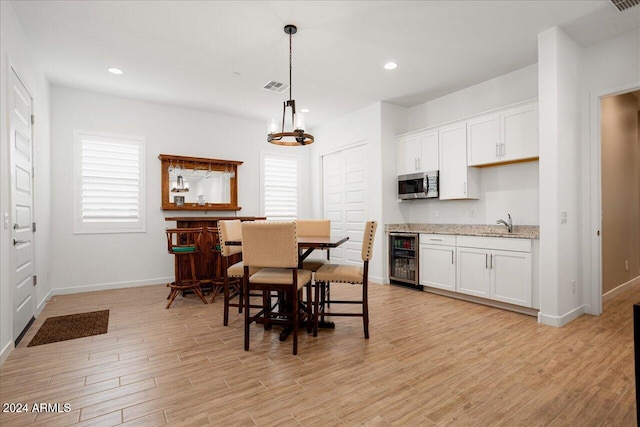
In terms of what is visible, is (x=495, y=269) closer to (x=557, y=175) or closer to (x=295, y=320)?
(x=557, y=175)

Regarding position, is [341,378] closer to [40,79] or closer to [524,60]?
[524,60]

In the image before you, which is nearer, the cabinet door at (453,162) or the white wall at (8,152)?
the white wall at (8,152)

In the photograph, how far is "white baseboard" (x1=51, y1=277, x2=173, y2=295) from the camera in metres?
4.72

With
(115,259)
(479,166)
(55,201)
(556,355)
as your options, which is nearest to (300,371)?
(556,355)

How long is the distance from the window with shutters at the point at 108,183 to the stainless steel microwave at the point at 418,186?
4266 millimetres

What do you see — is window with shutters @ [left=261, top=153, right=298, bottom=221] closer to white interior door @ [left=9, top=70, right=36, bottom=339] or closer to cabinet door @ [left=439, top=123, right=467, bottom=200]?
cabinet door @ [left=439, top=123, right=467, bottom=200]

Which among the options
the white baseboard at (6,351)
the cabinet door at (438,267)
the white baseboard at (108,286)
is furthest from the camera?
the white baseboard at (108,286)

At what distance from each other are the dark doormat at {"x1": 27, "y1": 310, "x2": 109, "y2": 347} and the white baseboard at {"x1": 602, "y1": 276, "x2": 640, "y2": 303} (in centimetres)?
586

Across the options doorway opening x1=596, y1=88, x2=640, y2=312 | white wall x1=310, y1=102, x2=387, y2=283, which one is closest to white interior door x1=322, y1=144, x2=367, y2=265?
white wall x1=310, y1=102, x2=387, y2=283

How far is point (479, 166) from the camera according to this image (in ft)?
14.9

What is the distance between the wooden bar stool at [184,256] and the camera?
4.21 m

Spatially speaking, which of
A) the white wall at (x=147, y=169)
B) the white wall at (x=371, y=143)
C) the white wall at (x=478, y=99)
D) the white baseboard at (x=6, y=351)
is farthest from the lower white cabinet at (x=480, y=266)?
the white baseboard at (x=6, y=351)

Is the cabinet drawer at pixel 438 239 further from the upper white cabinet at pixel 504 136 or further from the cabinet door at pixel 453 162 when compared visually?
the upper white cabinet at pixel 504 136

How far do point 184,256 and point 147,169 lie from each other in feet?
5.67
